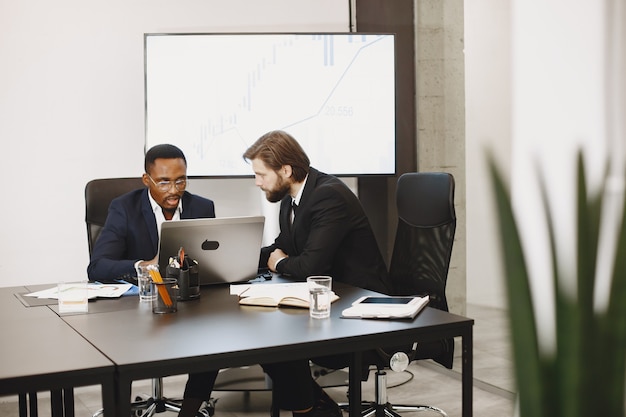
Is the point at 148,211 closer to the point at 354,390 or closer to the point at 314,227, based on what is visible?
the point at 314,227

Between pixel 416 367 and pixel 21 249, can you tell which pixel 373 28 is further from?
pixel 21 249

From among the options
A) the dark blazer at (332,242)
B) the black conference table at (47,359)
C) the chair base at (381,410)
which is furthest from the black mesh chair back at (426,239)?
the black conference table at (47,359)

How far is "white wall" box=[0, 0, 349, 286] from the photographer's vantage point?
13.3ft

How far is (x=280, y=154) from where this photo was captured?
326 centimetres

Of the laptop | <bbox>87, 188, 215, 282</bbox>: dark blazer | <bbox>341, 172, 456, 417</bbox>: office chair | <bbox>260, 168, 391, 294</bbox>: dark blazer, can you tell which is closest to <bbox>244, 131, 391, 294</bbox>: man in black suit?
<bbox>260, 168, 391, 294</bbox>: dark blazer

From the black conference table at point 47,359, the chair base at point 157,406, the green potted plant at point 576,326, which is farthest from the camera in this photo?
the chair base at point 157,406

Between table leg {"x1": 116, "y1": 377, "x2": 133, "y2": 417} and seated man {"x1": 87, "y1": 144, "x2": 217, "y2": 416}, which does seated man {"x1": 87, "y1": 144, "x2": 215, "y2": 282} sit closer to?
seated man {"x1": 87, "y1": 144, "x2": 217, "y2": 416}

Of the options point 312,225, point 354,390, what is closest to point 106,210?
point 312,225

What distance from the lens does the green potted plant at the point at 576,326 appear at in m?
0.57

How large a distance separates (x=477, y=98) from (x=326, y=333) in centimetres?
237

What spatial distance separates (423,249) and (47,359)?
1.72 meters

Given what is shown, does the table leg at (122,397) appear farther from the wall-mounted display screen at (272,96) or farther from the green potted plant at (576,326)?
the wall-mounted display screen at (272,96)

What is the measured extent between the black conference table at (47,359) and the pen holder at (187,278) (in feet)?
1.28

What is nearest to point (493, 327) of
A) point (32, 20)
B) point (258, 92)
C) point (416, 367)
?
point (416, 367)
